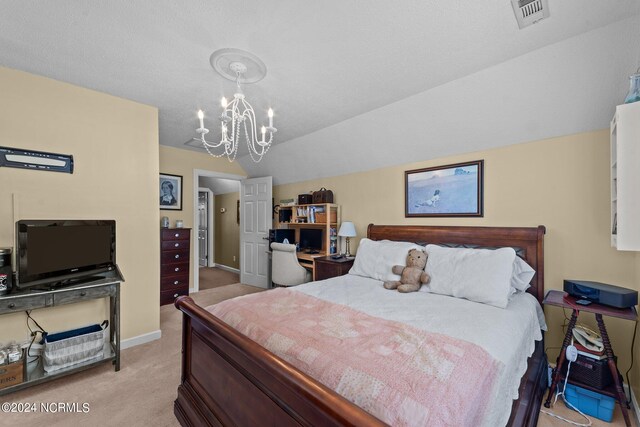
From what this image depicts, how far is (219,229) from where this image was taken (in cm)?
714

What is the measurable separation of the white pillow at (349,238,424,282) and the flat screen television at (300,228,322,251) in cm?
136

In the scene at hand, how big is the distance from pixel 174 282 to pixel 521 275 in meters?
4.38

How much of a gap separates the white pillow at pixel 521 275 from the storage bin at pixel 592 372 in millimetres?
546

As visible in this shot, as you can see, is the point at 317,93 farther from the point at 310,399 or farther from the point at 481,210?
the point at 310,399

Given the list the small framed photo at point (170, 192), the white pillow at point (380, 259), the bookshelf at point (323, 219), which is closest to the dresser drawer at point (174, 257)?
the small framed photo at point (170, 192)

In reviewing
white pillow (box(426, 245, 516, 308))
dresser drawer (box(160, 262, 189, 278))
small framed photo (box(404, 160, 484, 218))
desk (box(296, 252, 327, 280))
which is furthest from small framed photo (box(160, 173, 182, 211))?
white pillow (box(426, 245, 516, 308))

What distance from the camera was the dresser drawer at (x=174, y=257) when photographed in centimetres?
407

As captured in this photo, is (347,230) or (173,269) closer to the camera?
(347,230)

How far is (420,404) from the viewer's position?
89 centimetres

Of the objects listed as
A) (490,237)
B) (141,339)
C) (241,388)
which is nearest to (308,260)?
(141,339)

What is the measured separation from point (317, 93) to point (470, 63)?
1.29 meters

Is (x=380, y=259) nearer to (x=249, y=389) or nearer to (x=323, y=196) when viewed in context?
(x=323, y=196)

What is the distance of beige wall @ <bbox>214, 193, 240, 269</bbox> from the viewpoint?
6555 mm

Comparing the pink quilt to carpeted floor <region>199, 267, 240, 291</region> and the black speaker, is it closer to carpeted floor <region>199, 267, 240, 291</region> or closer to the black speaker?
the black speaker
